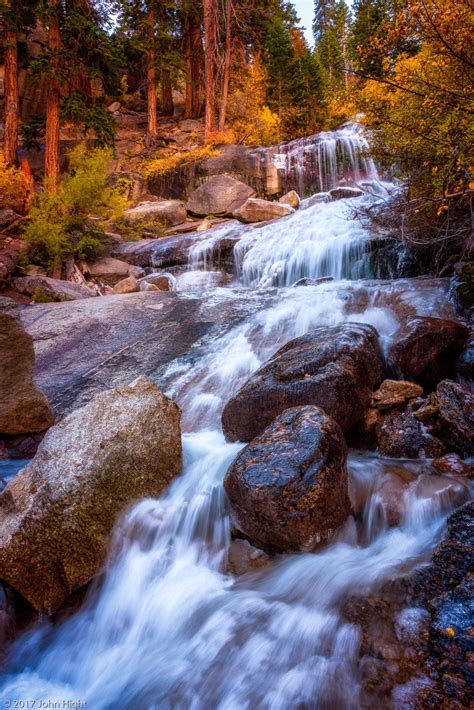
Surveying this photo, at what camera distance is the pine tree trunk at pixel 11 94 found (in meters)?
14.9

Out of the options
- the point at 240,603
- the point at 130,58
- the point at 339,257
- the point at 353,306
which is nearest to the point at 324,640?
the point at 240,603

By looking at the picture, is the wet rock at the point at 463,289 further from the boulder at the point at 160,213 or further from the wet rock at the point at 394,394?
the boulder at the point at 160,213

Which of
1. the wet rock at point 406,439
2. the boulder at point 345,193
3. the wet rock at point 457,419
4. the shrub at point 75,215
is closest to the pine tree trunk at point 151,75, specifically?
the shrub at point 75,215

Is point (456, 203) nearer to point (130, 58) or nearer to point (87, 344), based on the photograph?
point (87, 344)

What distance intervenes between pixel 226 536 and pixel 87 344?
4835 mm

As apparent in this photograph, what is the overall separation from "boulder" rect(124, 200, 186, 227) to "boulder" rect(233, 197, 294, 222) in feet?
9.73

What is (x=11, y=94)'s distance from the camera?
15.4 metres

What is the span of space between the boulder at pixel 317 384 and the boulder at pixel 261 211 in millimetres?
11473

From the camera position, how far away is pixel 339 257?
10.2 m

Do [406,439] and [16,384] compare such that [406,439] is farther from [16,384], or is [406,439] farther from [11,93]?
[11,93]

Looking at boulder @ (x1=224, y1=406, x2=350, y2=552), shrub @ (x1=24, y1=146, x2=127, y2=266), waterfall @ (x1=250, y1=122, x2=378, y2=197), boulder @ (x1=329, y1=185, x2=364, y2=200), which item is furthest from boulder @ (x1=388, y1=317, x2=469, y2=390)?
waterfall @ (x1=250, y1=122, x2=378, y2=197)

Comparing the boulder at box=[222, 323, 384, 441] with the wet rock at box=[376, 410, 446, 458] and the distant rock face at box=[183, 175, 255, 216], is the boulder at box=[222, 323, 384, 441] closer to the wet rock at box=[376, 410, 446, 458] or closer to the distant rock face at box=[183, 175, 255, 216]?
the wet rock at box=[376, 410, 446, 458]

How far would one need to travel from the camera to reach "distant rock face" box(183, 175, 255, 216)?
17453 millimetres

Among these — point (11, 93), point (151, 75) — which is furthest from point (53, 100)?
point (151, 75)
